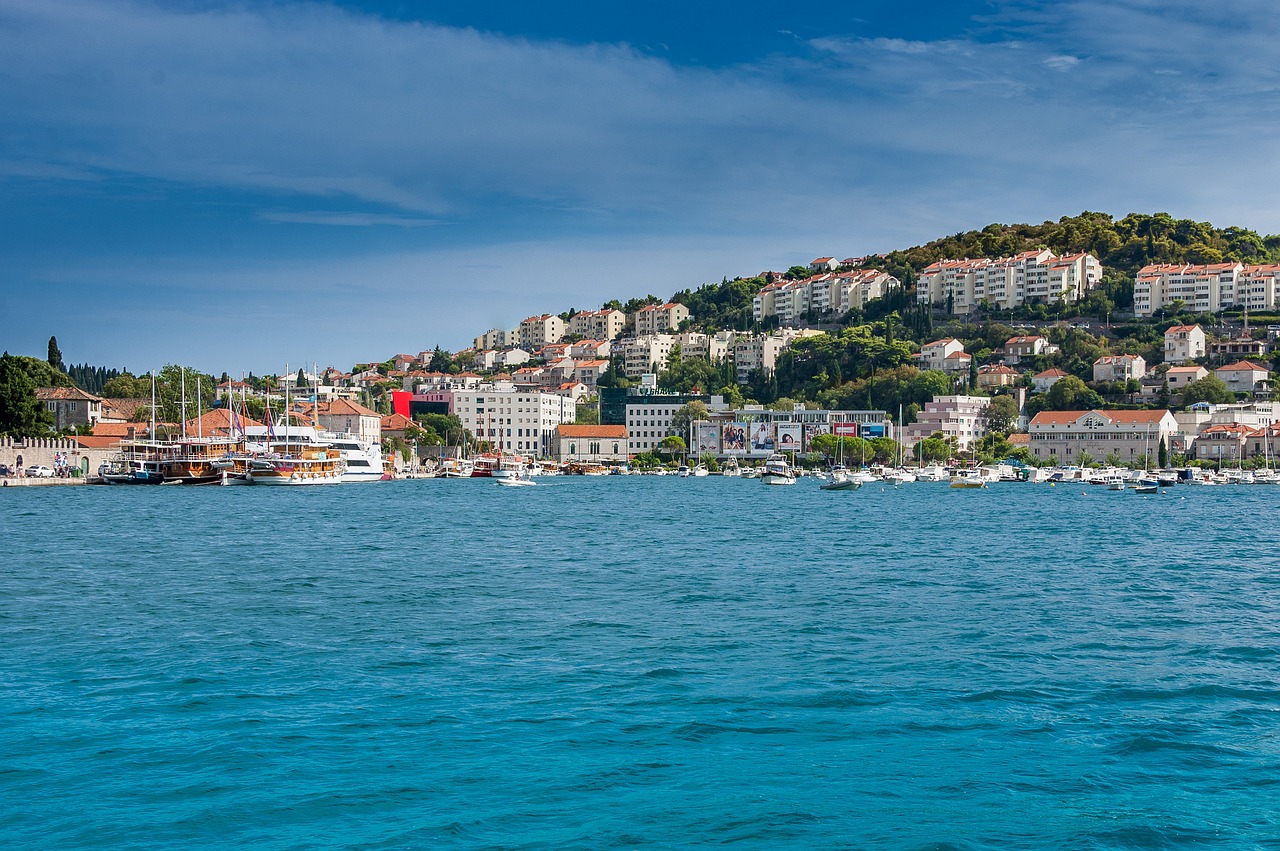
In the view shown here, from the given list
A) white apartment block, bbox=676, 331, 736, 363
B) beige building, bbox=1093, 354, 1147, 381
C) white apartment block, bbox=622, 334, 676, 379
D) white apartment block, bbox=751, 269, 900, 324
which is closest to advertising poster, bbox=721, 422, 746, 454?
white apartment block, bbox=676, 331, 736, 363

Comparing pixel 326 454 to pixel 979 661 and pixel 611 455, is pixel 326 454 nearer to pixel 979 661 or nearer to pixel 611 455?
pixel 611 455

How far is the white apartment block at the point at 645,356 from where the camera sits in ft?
504

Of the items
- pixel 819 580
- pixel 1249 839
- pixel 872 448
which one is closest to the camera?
pixel 1249 839

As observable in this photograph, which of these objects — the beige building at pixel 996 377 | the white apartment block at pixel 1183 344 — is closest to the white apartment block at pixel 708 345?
the beige building at pixel 996 377

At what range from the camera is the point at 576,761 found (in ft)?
29.7

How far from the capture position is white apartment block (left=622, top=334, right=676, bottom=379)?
504ft

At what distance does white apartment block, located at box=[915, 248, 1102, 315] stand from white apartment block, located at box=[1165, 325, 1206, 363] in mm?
19101

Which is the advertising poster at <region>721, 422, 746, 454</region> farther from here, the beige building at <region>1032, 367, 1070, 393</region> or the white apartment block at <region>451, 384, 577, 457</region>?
the beige building at <region>1032, 367, 1070, 393</region>

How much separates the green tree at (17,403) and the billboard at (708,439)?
65318 millimetres

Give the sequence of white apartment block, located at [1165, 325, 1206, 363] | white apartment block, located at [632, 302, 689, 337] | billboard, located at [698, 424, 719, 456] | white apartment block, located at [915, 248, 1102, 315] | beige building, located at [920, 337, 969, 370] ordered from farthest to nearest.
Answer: white apartment block, located at [632, 302, 689, 337], white apartment block, located at [915, 248, 1102, 315], beige building, located at [920, 337, 969, 370], white apartment block, located at [1165, 325, 1206, 363], billboard, located at [698, 424, 719, 456]

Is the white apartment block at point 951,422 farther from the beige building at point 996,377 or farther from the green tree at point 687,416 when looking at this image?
the green tree at point 687,416

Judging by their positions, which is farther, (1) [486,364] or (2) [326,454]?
A: (1) [486,364]

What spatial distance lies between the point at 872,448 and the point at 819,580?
8695cm

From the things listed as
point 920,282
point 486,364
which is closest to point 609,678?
point 920,282
